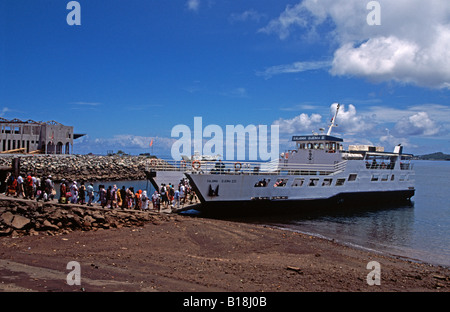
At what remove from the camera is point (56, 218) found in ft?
53.1

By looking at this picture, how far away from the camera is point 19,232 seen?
50.4 feet

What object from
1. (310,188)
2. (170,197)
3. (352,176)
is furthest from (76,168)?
(352,176)

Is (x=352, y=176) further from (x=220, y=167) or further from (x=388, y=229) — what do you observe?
(x=220, y=167)

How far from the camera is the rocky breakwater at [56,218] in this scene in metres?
15.5

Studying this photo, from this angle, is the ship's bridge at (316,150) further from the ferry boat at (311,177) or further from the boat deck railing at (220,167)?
the boat deck railing at (220,167)

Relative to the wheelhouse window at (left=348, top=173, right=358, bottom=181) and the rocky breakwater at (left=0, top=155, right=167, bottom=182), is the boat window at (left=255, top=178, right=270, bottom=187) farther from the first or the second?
the rocky breakwater at (left=0, top=155, right=167, bottom=182)

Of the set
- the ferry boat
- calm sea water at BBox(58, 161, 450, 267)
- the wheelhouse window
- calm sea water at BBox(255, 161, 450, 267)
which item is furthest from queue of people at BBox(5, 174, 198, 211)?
the wheelhouse window

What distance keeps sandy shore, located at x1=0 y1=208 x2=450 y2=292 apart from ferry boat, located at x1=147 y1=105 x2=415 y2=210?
5.85 m

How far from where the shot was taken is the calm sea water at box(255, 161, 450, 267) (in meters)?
17.8

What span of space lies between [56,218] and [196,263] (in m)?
8.50

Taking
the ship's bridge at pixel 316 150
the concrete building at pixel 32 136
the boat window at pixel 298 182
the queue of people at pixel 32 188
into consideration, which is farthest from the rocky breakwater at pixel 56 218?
the concrete building at pixel 32 136

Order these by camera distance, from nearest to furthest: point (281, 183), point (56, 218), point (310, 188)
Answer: point (56, 218), point (281, 183), point (310, 188)
